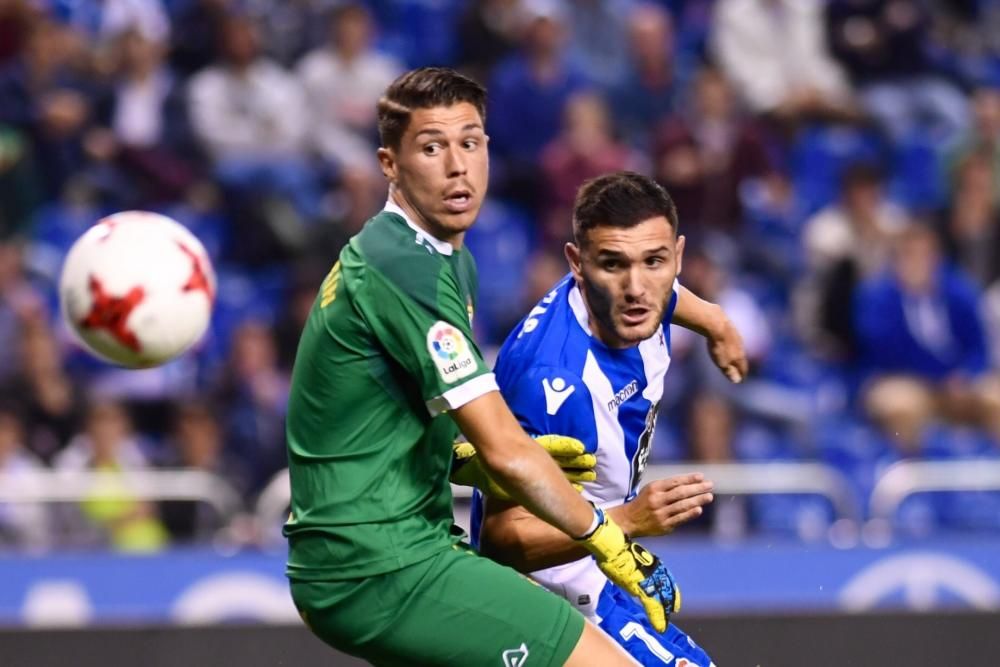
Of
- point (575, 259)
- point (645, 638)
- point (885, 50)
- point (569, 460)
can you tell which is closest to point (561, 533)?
point (569, 460)

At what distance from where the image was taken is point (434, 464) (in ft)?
13.9

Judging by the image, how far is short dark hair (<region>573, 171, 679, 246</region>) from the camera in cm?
454

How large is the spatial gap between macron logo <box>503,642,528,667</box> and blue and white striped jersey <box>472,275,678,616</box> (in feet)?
2.09

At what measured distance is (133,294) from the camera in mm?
4953

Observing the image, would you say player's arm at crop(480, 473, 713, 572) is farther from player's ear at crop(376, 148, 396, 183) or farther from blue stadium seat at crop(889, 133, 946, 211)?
blue stadium seat at crop(889, 133, 946, 211)

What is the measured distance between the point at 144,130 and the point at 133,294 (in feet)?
19.3

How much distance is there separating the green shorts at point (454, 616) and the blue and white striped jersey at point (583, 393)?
509 mm

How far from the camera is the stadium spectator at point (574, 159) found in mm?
10438

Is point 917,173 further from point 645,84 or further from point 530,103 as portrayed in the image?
point 530,103

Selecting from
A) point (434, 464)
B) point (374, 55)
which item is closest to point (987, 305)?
point (374, 55)

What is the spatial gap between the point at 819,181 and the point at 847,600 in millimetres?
3763

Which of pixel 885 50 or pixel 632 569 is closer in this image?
pixel 632 569

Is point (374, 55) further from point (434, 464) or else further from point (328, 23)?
point (434, 464)

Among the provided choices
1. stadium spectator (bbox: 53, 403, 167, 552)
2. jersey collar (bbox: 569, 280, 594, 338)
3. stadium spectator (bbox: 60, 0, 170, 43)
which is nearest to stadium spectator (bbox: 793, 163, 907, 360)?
stadium spectator (bbox: 53, 403, 167, 552)
